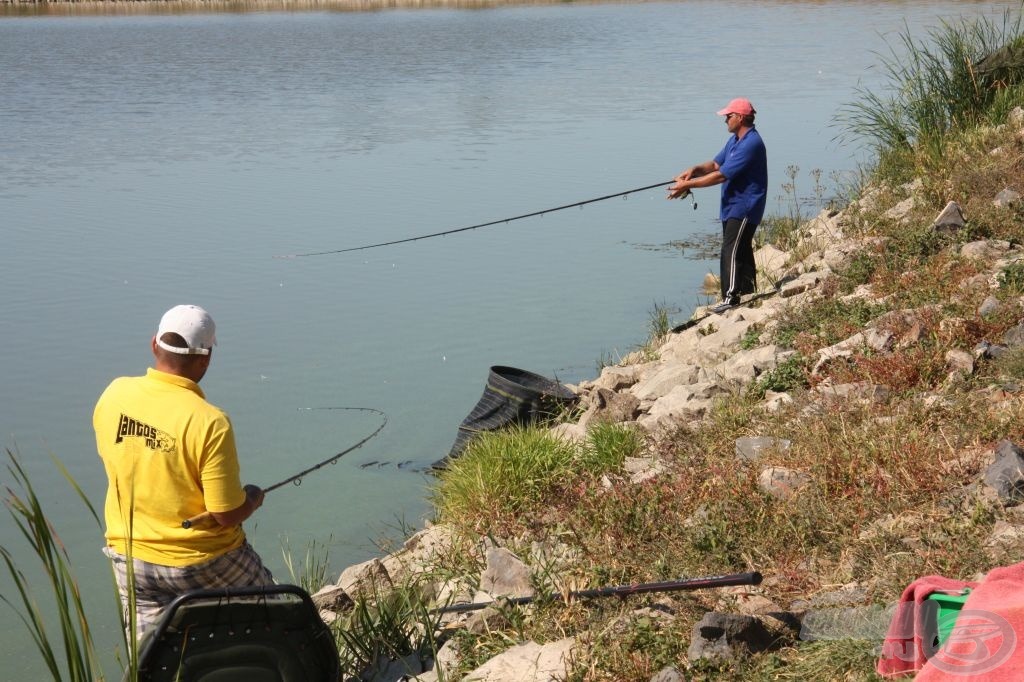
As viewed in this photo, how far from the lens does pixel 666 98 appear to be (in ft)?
81.1

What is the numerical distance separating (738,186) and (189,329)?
21.0 ft

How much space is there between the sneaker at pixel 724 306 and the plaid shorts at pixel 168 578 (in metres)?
6.16

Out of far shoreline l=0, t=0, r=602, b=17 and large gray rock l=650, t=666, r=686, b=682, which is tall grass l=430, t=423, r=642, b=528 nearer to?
large gray rock l=650, t=666, r=686, b=682

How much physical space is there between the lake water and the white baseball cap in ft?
7.97

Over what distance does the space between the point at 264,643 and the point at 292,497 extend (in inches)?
157

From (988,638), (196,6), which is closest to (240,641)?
(988,638)

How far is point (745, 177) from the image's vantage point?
9.67m

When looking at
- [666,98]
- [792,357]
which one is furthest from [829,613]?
[666,98]

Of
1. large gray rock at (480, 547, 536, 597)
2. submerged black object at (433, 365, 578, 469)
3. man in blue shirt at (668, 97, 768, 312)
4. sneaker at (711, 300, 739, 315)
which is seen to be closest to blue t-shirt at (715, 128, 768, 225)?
man in blue shirt at (668, 97, 768, 312)

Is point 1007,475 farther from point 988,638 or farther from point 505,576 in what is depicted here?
point 505,576

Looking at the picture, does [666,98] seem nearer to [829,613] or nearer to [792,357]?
[792,357]

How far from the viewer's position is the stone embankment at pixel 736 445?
412cm

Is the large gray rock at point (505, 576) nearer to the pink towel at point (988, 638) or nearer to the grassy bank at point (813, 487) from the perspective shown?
the grassy bank at point (813, 487)

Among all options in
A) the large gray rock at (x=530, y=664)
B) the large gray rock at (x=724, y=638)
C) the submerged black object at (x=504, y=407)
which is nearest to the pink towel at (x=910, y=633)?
the large gray rock at (x=724, y=638)
